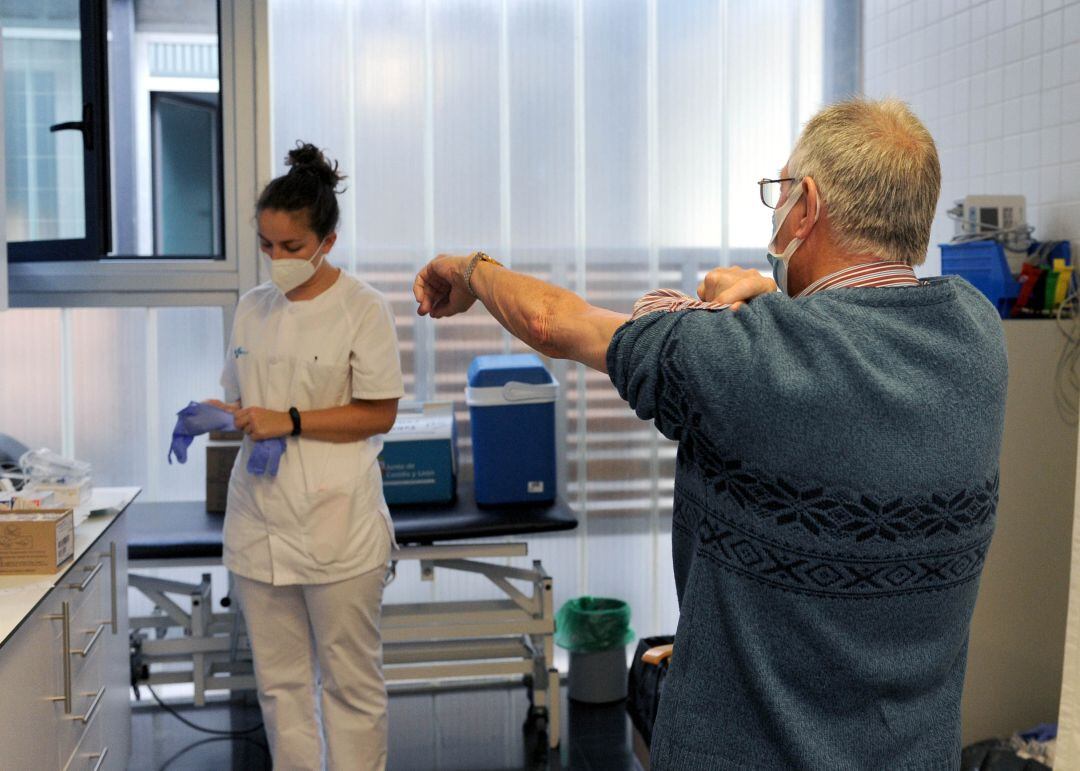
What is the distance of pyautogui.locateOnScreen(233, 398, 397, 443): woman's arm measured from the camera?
7.98 feet

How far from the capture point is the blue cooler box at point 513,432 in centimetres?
324

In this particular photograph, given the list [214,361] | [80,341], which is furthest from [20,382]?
[214,361]

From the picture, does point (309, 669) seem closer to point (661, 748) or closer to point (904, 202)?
point (661, 748)

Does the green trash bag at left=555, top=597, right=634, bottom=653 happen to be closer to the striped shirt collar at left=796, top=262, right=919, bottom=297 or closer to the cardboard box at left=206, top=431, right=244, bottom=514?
the cardboard box at left=206, top=431, right=244, bottom=514

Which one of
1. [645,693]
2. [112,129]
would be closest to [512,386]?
[645,693]

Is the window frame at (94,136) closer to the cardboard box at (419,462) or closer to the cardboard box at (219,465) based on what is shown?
the cardboard box at (219,465)

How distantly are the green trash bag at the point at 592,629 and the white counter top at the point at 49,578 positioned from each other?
1.46 meters

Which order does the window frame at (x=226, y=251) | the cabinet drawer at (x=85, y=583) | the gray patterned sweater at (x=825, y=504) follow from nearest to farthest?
1. the gray patterned sweater at (x=825, y=504)
2. the cabinet drawer at (x=85, y=583)
3. the window frame at (x=226, y=251)

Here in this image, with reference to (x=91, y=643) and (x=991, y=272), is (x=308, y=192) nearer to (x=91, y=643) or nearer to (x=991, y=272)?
(x=91, y=643)

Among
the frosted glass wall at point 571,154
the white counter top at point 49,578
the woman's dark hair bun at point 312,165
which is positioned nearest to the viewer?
the white counter top at point 49,578

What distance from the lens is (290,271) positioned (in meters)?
2.45

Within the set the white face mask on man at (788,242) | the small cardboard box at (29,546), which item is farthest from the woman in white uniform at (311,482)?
the white face mask on man at (788,242)

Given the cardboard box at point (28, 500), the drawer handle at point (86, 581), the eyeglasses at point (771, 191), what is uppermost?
the eyeglasses at point (771, 191)

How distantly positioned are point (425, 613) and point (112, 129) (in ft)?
Answer: 5.94
